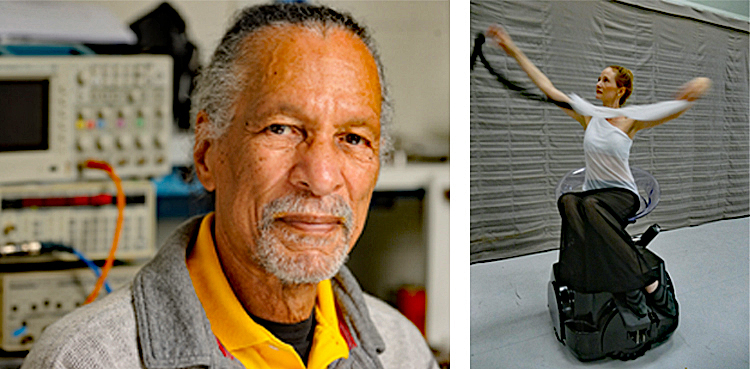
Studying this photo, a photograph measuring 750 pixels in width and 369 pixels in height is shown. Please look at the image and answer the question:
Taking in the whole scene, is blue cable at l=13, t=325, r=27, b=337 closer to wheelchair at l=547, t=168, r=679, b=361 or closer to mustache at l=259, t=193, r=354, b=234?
mustache at l=259, t=193, r=354, b=234

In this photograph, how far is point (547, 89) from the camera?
25.6 inches

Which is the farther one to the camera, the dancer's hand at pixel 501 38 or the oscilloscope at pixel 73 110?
the oscilloscope at pixel 73 110

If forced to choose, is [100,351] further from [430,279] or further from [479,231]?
[430,279]

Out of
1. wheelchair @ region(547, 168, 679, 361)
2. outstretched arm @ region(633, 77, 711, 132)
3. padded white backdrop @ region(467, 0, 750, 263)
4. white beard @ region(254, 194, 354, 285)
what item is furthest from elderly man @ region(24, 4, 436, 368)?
outstretched arm @ region(633, 77, 711, 132)

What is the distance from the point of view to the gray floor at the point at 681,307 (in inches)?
25.9

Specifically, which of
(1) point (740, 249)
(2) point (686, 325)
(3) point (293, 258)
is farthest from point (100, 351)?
(1) point (740, 249)

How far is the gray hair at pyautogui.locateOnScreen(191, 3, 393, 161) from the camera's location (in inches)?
26.8

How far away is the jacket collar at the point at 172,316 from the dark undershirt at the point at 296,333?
70mm

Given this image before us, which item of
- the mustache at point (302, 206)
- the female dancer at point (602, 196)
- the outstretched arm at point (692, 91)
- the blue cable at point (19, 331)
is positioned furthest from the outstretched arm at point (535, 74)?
the blue cable at point (19, 331)

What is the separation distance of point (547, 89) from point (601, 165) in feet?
0.38

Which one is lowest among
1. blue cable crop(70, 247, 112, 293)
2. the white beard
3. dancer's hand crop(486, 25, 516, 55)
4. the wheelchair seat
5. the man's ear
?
blue cable crop(70, 247, 112, 293)

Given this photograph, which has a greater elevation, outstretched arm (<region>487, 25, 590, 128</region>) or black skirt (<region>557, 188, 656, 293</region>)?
outstretched arm (<region>487, 25, 590, 128</region>)

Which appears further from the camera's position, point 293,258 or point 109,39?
point 109,39

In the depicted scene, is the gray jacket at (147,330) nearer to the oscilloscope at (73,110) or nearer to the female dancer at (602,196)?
the female dancer at (602,196)
